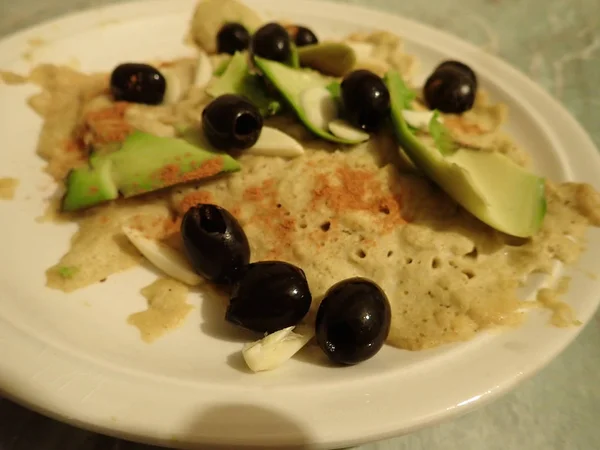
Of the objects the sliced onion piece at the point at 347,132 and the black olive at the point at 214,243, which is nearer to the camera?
the black olive at the point at 214,243

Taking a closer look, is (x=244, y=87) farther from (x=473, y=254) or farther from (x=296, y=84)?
(x=473, y=254)

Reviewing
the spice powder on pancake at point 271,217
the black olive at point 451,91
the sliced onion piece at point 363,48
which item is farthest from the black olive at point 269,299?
the sliced onion piece at point 363,48

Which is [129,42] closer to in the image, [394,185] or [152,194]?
[152,194]

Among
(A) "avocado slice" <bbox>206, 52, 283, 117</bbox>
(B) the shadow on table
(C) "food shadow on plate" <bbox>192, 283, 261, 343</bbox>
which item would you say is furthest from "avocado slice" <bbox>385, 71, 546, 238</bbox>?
(B) the shadow on table

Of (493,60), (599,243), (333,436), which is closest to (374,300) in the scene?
(333,436)

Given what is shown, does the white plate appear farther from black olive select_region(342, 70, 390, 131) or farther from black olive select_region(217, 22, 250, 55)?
black olive select_region(217, 22, 250, 55)

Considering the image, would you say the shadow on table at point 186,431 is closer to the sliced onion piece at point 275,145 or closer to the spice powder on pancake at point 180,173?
the spice powder on pancake at point 180,173
